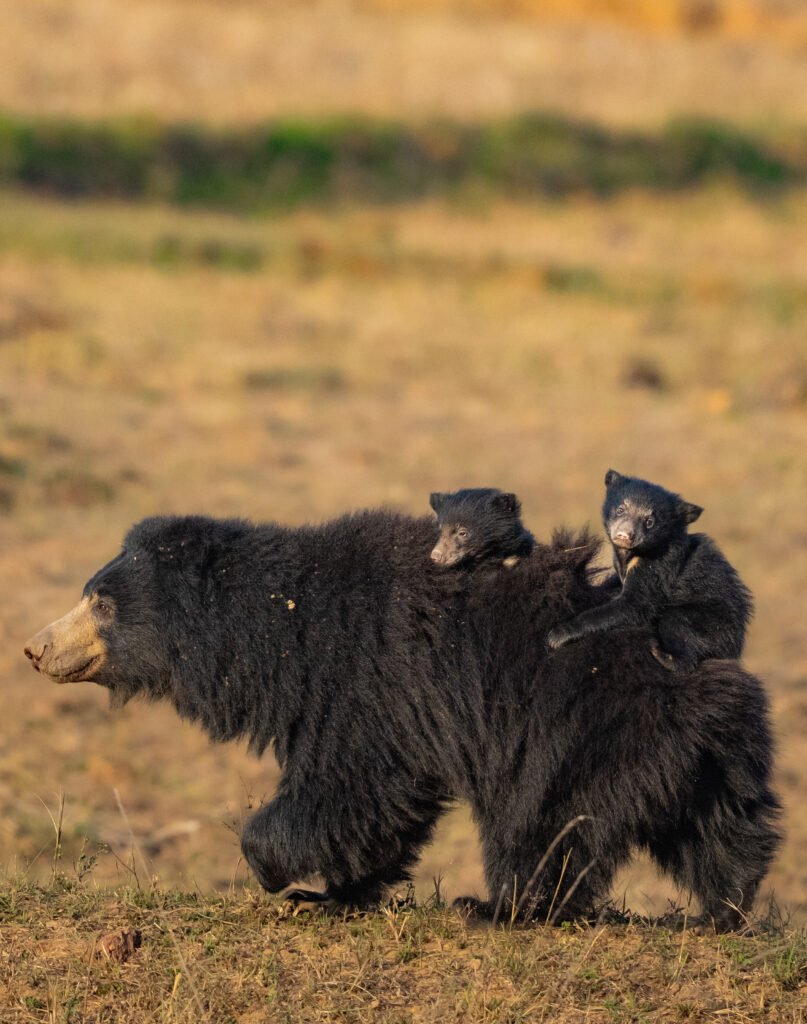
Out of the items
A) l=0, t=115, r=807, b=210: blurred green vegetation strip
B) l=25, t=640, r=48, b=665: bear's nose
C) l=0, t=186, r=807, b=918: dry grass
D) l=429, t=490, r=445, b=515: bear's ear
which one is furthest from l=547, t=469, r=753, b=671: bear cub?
l=0, t=115, r=807, b=210: blurred green vegetation strip

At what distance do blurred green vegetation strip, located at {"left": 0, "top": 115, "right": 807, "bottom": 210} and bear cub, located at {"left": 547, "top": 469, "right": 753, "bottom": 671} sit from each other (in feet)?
68.5

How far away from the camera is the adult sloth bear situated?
16.1 ft

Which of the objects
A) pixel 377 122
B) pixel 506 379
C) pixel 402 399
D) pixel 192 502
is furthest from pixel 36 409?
pixel 377 122

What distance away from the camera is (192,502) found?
12656 mm

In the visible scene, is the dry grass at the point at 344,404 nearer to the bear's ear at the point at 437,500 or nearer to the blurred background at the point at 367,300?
the blurred background at the point at 367,300

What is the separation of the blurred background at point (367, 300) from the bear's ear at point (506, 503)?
1.57m

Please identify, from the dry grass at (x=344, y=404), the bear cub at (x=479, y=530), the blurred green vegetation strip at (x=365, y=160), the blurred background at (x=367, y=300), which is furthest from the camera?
the blurred green vegetation strip at (x=365, y=160)

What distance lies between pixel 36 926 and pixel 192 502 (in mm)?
7906

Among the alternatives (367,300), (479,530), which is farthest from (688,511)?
(367,300)

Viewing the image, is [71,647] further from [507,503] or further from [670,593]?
[670,593]

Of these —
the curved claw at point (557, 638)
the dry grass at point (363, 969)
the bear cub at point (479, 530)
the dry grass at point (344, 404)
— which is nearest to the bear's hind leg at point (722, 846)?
the dry grass at point (363, 969)

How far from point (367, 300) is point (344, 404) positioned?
437 cm

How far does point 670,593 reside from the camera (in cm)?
501

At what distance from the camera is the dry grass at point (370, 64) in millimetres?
28781
